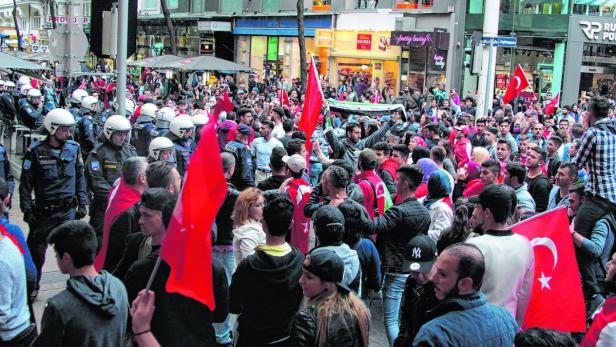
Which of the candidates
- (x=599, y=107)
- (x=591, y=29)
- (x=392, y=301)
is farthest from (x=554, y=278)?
(x=591, y=29)

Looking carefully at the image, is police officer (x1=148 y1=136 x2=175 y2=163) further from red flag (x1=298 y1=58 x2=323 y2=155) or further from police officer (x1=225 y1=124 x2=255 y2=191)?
red flag (x1=298 y1=58 x2=323 y2=155)

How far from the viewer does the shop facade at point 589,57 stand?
32406 mm

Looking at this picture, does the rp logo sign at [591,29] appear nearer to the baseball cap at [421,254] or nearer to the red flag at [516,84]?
the red flag at [516,84]

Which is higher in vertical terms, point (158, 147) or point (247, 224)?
point (158, 147)

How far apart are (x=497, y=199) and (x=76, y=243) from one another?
2.53 metres

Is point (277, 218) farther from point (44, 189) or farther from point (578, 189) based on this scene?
point (44, 189)

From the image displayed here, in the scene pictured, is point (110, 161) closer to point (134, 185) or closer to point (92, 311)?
point (134, 185)

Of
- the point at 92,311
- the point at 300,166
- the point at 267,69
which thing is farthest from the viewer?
the point at 267,69

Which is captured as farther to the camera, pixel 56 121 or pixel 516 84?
pixel 516 84

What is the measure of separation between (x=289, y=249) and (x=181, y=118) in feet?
16.7

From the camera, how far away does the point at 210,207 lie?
3.39 meters

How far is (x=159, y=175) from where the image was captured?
5.80m

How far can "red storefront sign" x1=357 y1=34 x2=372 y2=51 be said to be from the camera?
3441 cm

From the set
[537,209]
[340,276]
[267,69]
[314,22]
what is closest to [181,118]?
[537,209]
